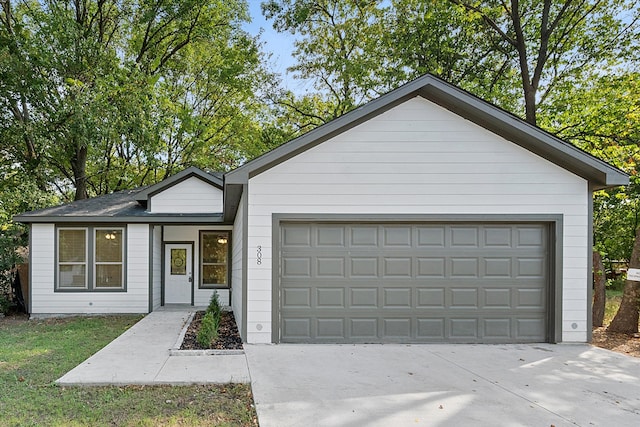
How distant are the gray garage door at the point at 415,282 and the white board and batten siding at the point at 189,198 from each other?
5.24 m

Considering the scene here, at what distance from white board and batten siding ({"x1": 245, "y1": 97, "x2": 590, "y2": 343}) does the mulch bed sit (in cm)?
252

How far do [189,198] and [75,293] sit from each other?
12.5 feet

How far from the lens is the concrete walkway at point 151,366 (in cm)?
488

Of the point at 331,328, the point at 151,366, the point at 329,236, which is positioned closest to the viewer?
the point at 151,366

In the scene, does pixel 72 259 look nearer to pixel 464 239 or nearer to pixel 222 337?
pixel 222 337

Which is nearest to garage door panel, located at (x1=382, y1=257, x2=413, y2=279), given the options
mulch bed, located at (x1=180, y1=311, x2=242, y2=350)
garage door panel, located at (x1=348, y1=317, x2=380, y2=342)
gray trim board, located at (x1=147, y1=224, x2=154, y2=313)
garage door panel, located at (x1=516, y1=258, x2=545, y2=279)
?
garage door panel, located at (x1=348, y1=317, x2=380, y2=342)

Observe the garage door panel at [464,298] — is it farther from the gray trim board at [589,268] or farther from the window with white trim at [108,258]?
the window with white trim at [108,258]

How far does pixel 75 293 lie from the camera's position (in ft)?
34.3

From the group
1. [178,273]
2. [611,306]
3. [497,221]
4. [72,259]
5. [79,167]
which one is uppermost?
[79,167]

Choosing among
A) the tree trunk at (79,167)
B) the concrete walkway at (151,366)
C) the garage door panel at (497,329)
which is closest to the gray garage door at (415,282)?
the garage door panel at (497,329)

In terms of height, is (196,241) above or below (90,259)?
above

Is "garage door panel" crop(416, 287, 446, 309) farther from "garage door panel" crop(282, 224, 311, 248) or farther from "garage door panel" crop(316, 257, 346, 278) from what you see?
"garage door panel" crop(282, 224, 311, 248)

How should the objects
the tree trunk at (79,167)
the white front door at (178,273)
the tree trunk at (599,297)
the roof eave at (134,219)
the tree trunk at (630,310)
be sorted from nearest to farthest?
the tree trunk at (630,310)
the roof eave at (134,219)
the tree trunk at (599,297)
the white front door at (178,273)
the tree trunk at (79,167)

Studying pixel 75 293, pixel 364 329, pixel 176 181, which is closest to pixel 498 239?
pixel 364 329
